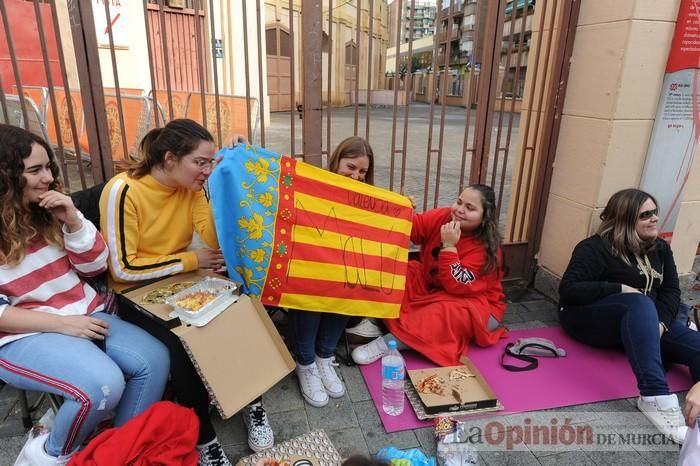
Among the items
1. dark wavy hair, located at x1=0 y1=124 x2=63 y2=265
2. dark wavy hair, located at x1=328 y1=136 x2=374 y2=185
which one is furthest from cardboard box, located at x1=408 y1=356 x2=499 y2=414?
dark wavy hair, located at x1=0 y1=124 x2=63 y2=265

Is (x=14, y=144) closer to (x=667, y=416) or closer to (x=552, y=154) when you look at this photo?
(x=667, y=416)

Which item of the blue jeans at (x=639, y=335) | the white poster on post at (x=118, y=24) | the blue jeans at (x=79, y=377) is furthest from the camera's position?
the white poster on post at (x=118, y=24)

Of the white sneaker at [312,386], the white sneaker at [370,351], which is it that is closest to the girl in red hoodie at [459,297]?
the white sneaker at [370,351]

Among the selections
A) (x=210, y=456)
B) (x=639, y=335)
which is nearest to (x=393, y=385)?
(x=210, y=456)

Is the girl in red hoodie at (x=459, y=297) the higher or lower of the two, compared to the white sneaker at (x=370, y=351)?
higher

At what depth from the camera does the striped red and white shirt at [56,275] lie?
6.63ft

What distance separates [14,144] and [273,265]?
4.43 ft

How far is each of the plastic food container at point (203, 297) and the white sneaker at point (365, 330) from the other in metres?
1.11

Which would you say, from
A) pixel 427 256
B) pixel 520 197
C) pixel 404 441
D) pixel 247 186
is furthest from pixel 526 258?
pixel 247 186

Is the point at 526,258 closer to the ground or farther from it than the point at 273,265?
closer to the ground

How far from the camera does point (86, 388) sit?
6.22 ft

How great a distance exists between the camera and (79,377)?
190 centimetres

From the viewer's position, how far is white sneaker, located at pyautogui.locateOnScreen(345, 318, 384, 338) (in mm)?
3234

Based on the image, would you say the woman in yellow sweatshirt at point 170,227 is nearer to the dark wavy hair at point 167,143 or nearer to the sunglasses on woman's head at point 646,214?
the dark wavy hair at point 167,143
